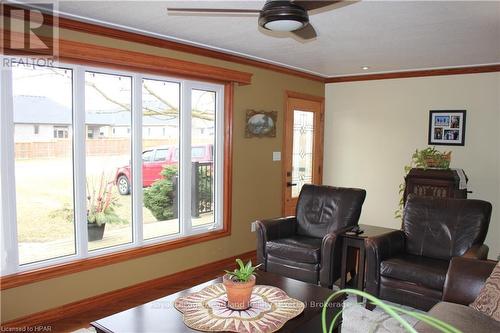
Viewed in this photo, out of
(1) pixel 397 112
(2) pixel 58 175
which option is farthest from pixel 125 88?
(1) pixel 397 112

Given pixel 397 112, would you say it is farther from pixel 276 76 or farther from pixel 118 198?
pixel 118 198

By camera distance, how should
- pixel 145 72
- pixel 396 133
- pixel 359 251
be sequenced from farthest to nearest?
1. pixel 396 133
2. pixel 145 72
3. pixel 359 251

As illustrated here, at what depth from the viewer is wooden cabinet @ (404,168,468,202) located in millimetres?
4684

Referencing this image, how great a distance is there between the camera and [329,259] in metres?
3.48

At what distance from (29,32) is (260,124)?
9.21 feet

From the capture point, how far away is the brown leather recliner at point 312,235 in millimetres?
3539

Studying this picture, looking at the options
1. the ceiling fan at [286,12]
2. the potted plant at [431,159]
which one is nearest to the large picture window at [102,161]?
the ceiling fan at [286,12]

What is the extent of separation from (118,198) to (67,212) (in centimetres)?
49

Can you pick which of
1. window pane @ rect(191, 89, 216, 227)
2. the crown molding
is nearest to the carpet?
window pane @ rect(191, 89, 216, 227)

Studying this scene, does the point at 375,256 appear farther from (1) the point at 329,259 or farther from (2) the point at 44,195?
(2) the point at 44,195

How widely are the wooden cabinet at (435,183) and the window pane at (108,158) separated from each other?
343 centimetres

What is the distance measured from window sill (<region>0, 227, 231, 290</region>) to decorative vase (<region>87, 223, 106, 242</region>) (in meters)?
0.18

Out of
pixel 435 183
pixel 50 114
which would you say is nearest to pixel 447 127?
pixel 435 183

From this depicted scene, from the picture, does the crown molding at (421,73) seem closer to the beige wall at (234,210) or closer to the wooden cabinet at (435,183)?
the beige wall at (234,210)
